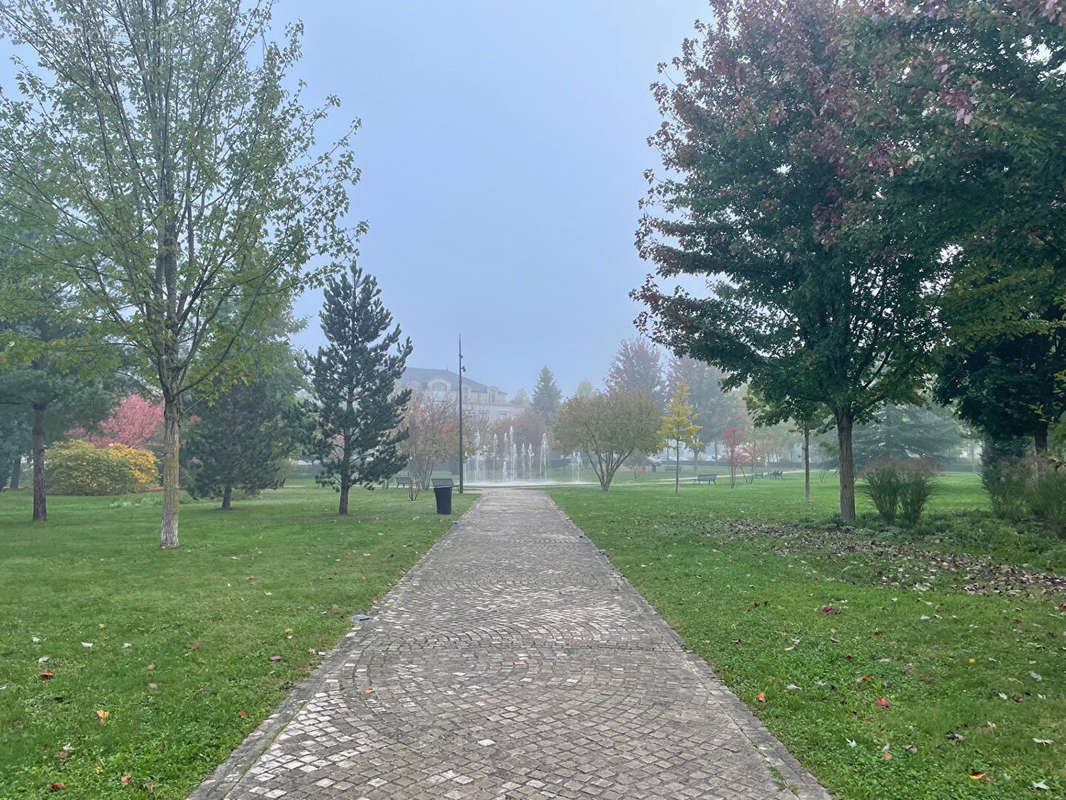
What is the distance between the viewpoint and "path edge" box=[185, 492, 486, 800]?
343 cm

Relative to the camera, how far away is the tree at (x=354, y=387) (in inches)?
797

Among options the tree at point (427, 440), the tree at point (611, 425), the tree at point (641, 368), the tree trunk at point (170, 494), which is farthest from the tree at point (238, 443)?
the tree at point (641, 368)

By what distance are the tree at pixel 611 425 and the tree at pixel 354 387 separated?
17.5m

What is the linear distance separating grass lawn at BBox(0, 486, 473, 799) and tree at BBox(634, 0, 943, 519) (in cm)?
839

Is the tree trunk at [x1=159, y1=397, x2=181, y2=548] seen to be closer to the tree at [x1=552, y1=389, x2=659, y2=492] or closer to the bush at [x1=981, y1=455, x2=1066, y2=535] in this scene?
the bush at [x1=981, y1=455, x2=1066, y2=535]

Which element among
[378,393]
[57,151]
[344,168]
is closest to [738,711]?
[344,168]

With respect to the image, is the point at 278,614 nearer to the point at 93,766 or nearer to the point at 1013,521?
the point at 93,766

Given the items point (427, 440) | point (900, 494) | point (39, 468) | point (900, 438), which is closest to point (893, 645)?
point (900, 494)

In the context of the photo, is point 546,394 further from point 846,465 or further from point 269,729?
point 269,729

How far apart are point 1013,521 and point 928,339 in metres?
3.96

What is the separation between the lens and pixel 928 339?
13.7 metres

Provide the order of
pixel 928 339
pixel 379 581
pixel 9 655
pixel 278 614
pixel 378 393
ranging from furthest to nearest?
pixel 378 393 → pixel 928 339 → pixel 379 581 → pixel 278 614 → pixel 9 655

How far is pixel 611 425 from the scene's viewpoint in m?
36.0

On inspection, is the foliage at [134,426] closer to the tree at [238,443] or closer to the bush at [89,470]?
the bush at [89,470]
